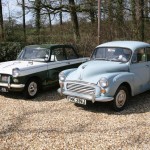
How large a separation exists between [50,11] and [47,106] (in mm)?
13811

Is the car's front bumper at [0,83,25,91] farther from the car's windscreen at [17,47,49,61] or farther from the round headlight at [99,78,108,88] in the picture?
the round headlight at [99,78,108,88]

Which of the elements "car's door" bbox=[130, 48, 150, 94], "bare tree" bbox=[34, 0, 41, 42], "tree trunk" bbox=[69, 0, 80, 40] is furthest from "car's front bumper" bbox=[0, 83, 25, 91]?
"bare tree" bbox=[34, 0, 41, 42]

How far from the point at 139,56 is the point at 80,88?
2009 millimetres

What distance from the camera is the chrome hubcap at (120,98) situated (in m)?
6.87

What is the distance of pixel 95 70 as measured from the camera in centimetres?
700

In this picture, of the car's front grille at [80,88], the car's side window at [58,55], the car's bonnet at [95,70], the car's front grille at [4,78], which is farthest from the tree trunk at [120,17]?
the car's front grille at [80,88]

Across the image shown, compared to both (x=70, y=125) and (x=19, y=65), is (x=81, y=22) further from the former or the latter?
(x=70, y=125)

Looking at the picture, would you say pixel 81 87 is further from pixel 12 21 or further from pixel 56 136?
pixel 12 21

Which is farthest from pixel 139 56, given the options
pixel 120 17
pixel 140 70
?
pixel 120 17

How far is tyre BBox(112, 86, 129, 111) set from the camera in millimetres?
6801

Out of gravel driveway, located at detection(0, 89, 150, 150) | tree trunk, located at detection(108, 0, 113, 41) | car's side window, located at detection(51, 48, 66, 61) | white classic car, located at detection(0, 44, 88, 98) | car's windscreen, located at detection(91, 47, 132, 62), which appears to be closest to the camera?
gravel driveway, located at detection(0, 89, 150, 150)

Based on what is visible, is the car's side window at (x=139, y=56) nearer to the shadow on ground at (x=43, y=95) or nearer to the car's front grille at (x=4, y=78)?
the shadow on ground at (x=43, y=95)

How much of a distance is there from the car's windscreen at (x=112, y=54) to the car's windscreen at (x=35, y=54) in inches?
60.8

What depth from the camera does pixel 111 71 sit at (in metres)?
7.08
